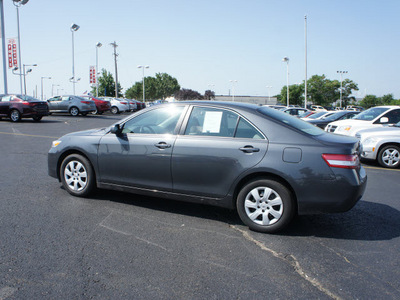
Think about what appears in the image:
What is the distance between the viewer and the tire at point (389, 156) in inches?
357

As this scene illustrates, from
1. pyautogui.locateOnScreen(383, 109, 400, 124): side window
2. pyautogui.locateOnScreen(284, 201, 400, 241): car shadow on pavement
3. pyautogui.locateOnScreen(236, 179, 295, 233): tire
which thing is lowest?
pyautogui.locateOnScreen(284, 201, 400, 241): car shadow on pavement

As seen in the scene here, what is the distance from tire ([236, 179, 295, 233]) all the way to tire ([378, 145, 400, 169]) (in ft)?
20.2

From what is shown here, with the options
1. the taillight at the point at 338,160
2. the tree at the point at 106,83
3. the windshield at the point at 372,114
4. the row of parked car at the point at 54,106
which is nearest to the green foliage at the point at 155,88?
the tree at the point at 106,83

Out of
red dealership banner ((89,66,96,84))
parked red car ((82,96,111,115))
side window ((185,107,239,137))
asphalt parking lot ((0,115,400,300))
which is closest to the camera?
asphalt parking lot ((0,115,400,300))

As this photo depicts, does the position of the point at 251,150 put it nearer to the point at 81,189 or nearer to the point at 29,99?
the point at 81,189

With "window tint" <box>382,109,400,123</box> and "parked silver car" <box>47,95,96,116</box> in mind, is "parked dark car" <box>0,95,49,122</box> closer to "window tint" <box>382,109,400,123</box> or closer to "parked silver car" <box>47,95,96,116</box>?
"parked silver car" <box>47,95,96,116</box>

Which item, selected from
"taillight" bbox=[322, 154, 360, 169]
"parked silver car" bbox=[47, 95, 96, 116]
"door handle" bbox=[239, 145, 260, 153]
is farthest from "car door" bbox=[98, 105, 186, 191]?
"parked silver car" bbox=[47, 95, 96, 116]

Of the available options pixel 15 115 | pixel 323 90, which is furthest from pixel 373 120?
pixel 323 90

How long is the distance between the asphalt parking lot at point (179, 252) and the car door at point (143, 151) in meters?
0.45

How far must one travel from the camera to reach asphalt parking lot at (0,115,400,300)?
2959 mm

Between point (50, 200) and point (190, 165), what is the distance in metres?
2.34

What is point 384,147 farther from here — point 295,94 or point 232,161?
point 295,94

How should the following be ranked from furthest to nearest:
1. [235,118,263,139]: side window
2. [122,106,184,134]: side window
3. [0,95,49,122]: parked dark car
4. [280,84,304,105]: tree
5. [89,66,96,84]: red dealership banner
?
[280,84,304,105]: tree
[89,66,96,84]: red dealership banner
[0,95,49,122]: parked dark car
[122,106,184,134]: side window
[235,118,263,139]: side window

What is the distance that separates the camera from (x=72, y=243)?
150 inches
